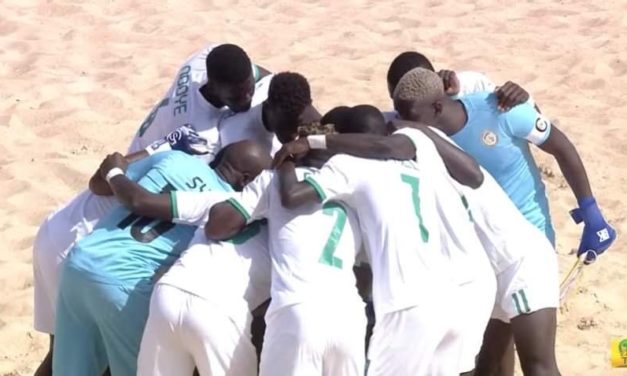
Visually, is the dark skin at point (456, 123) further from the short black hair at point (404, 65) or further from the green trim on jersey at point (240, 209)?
the green trim on jersey at point (240, 209)

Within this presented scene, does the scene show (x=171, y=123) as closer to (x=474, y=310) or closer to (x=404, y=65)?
(x=404, y=65)

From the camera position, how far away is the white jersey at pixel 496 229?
4.24 metres

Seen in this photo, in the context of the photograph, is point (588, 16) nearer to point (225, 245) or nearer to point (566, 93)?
point (566, 93)

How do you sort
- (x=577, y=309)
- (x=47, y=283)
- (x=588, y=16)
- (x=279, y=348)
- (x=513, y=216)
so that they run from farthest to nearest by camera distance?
(x=588, y=16), (x=577, y=309), (x=47, y=283), (x=513, y=216), (x=279, y=348)

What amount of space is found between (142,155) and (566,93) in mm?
4853

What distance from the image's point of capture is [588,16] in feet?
33.9

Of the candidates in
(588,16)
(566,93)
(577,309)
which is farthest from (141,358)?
(588,16)

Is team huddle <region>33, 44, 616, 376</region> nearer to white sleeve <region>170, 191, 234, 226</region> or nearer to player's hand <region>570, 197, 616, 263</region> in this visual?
white sleeve <region>170, 191, 234, 226</region>

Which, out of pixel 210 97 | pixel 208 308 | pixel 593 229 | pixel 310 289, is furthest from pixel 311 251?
pixel 593 229

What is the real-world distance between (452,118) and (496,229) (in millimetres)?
581

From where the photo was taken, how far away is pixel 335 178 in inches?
153

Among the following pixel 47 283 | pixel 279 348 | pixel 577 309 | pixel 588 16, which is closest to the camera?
pixel 279 348

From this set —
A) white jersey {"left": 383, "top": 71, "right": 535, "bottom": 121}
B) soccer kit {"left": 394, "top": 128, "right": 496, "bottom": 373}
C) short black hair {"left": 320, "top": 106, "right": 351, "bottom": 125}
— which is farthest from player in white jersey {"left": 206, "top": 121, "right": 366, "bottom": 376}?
white jersey {"left": 383, "top": 71, "right": 535, "bottom": 121}

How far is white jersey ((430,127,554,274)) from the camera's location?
4.24m
